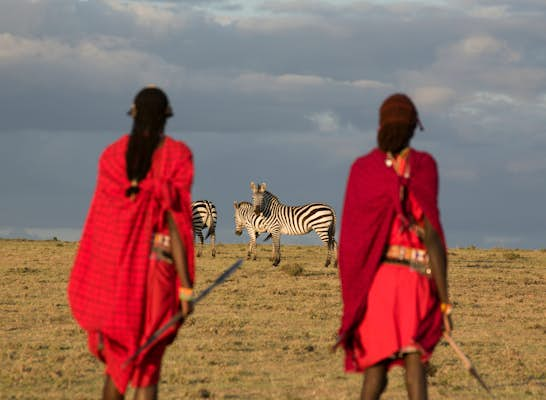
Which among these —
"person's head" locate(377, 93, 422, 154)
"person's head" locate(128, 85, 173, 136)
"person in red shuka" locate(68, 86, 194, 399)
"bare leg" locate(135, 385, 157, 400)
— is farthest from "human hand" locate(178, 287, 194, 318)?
"person's head" locate(377, 93, 422, 154)

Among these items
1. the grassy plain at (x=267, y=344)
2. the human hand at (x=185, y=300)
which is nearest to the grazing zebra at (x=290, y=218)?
the grassy plain at (x=267, y=344)

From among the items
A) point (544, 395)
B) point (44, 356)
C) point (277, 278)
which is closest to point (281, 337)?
point (44, 356)

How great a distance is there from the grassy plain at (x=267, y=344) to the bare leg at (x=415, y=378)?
3.44 meters

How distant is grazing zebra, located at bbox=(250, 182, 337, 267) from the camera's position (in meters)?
32.3

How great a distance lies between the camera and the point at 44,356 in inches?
485

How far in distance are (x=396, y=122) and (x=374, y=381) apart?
5.09 ft

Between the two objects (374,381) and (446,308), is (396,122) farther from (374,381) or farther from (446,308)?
(374,381)

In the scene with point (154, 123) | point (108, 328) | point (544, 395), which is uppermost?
point (154, 123)

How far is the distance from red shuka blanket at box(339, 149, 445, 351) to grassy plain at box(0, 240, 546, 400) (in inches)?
135

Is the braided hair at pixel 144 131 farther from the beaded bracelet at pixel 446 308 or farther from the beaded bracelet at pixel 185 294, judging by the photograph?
the beaded bracelet at pixel 446 308

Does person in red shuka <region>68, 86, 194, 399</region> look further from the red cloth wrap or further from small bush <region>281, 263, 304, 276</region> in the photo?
small bush <region>281, 263, 304, 276</region>

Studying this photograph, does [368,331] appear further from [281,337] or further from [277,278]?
[277,278]

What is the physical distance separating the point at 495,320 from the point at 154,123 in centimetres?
1183

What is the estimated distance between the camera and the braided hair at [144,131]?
20.6ft
